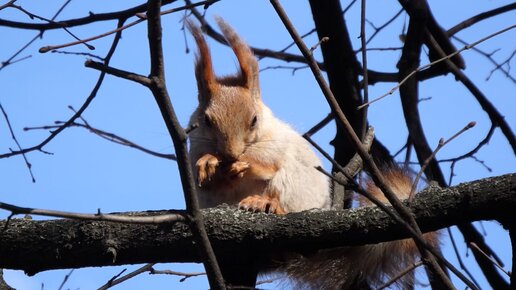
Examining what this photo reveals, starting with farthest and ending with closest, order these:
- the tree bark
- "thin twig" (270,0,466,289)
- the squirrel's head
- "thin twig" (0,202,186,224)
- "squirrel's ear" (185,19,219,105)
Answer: "squirrel's ear" (185,19,219,105)
the squirrel's head
the tree bark
"thin twig" (270,0,466,289)
"thin twig" (0,202,186,224)

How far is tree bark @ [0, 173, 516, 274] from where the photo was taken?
103 inches

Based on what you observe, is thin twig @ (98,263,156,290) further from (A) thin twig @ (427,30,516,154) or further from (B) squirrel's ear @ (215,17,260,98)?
(A) thin twig @ (427,30,516,154)

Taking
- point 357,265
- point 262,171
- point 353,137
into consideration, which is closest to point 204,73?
point 262,171

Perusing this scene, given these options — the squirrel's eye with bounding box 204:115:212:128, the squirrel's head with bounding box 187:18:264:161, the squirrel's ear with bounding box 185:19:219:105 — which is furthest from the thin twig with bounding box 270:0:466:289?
the squirrel's ear with bounding box 185:19:219:105

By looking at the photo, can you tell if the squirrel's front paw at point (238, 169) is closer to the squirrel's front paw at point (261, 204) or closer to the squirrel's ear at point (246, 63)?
the squirrel's front paw at point (261, 204)

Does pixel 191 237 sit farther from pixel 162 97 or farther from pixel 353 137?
pixel 162 97

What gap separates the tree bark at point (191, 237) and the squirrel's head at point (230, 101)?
893mm

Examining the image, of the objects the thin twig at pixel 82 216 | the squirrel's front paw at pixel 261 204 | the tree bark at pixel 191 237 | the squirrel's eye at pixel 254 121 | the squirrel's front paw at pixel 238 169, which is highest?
the squirrel's eye at pixel 254 121

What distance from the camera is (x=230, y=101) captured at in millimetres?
3871

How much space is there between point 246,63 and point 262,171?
2.25ft

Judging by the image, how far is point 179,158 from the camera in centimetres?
204

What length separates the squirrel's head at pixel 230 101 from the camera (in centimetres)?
369

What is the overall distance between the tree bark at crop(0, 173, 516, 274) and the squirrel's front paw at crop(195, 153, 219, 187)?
682 millimetres

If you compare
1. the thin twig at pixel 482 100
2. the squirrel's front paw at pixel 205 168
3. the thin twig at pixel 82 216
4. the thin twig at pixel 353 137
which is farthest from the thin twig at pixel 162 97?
the thin twig at pixel 482 100
